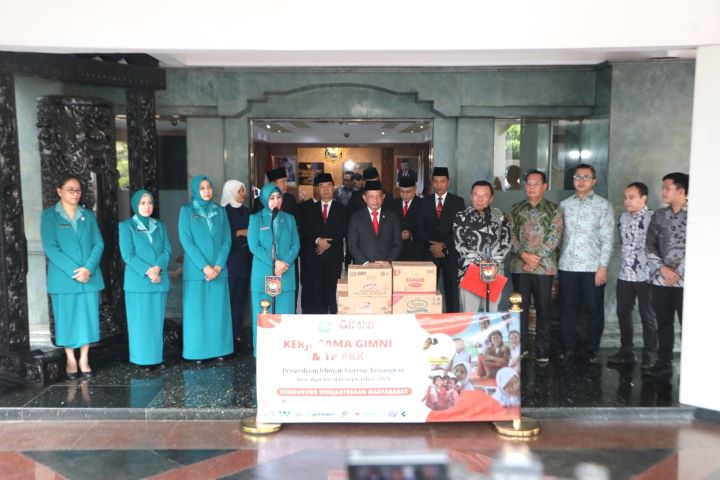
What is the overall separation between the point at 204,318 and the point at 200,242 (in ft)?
2.12

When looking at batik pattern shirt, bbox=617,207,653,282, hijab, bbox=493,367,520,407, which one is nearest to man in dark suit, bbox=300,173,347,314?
hijab, bbox=493,367,520,407

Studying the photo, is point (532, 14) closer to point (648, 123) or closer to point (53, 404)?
point (648, 123)

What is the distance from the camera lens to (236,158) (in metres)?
6.43

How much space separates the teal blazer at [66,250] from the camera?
473 centimetres

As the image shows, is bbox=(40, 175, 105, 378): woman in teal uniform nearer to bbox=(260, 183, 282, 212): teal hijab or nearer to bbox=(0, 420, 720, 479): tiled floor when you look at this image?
bbox=(0, 420, 720, 479): tiled floor

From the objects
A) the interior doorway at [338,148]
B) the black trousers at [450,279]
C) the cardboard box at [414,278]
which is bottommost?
the black trousers at [450,279]

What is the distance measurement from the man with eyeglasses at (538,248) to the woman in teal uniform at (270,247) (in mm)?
1917

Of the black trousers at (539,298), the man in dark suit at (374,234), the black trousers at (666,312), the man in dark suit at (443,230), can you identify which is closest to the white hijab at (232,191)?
the man in dark suit at (374,234)

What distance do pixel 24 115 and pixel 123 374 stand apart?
2.62 meters

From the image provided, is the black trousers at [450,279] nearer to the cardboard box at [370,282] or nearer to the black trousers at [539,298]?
the black trousers at [539,298]

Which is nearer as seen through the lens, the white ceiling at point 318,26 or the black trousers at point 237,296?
the white ceiling at point 318,26

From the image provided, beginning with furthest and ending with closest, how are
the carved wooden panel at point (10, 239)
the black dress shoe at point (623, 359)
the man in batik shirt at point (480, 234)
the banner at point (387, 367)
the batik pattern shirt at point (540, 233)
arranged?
the black dress shoe at point (623, 359)
the batik pattern shirt at point (540, 233)
the man in batik shirt at point (480, 234)
the carved wooden panel at point (10, 239)
the banner at point (387, 367)

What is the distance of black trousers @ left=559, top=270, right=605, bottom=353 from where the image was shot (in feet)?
17.1

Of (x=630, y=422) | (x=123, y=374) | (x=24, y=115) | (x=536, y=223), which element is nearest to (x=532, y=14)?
(x=536, y=223)
